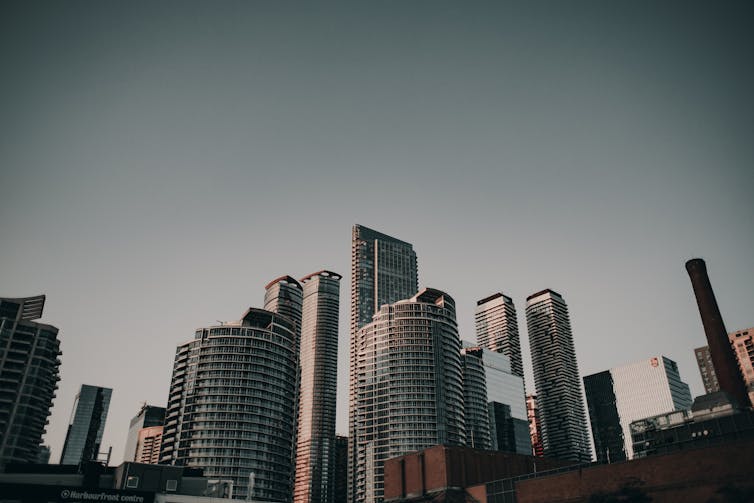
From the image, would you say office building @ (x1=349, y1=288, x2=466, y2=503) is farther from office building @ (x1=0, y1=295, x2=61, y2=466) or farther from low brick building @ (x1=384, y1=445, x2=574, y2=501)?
office building @ (x1=0, y1=295, x2=61, y2=466)

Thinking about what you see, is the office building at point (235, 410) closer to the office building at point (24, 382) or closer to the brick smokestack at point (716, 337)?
the office building at point (24, 382)

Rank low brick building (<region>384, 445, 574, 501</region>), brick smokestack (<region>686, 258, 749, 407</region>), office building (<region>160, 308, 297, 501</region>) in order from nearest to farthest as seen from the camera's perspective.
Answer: brick smokestack (<region>686, 258, 749, 407</region>) < low brick building (<region>384, 445, 574, 501</region>) < office building (<region>160, 308, 297, 501</region>)

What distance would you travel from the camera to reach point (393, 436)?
186500 mm

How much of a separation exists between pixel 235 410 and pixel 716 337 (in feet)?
421

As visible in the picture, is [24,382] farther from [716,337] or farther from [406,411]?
[716,337]

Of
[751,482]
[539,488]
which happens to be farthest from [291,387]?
[751,482]

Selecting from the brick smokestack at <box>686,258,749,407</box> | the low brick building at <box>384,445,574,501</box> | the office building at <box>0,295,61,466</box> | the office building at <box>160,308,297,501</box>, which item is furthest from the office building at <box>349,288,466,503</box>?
the office building at <box>0,295,61,466</box>

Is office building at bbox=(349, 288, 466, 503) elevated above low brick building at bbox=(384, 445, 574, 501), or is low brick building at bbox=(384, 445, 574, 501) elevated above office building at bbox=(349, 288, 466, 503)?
office building at bbox=(349, 288, 466, 503)

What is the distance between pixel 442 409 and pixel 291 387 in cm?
5185

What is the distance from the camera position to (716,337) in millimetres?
103312

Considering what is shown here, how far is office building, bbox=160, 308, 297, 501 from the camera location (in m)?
162

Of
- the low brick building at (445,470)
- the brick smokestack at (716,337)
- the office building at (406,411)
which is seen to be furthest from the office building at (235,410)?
the brick smokestack at (716,337)

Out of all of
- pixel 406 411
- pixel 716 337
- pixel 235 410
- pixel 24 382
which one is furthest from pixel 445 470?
pixel 24 382

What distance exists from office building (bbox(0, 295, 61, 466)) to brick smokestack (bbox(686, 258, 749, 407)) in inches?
7042
